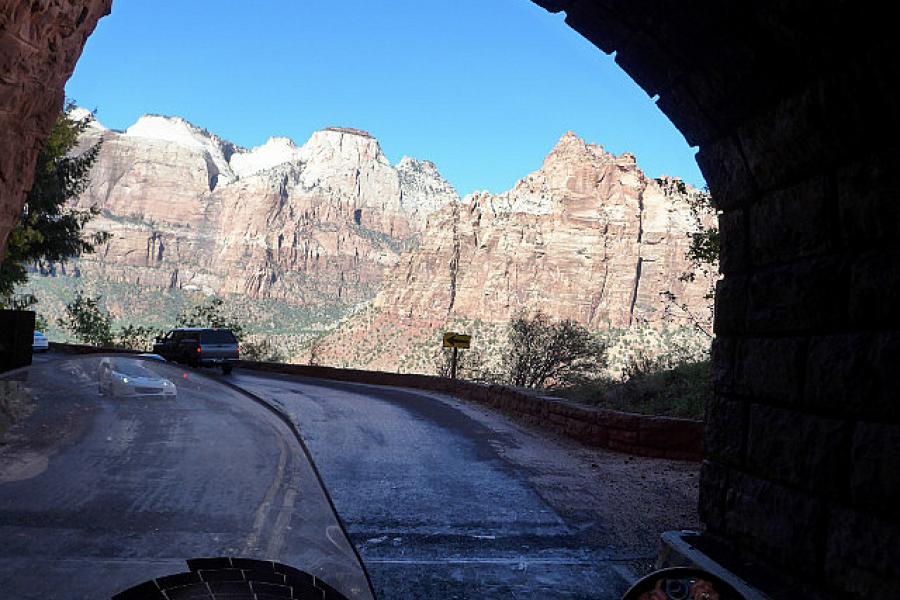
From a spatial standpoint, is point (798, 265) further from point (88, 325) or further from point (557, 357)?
point (88, 325)

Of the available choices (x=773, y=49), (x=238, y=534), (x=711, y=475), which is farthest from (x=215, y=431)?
(x=773, y=49)

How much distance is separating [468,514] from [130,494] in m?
3.22

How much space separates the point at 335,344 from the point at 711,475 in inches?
3836

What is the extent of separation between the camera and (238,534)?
5.24 metres

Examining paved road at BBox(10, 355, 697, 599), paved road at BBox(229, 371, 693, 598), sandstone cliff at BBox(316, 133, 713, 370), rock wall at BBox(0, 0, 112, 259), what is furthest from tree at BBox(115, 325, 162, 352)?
sandstone cliff at BBox(316, 133, 713, 370)

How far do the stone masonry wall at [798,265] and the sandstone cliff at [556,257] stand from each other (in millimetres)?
103369

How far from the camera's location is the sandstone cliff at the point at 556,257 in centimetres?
11525

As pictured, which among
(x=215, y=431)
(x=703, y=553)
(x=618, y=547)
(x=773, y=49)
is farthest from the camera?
(x=215, y=431)

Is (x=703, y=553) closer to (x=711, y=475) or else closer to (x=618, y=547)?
(x=711, y=475)

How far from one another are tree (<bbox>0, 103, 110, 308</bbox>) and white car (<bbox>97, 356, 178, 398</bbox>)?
48.6ft

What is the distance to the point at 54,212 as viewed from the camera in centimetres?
2411

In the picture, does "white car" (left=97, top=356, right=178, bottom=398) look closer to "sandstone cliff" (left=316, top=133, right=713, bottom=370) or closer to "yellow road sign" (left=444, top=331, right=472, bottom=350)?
"yellow road sign" (left=444, top=331, right=472, bottom=350)

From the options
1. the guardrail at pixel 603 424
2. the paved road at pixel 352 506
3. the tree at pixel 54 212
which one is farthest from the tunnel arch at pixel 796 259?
the tree at pixel 54 212

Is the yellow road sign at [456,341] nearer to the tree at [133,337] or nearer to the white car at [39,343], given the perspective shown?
the white car at [39,343]
